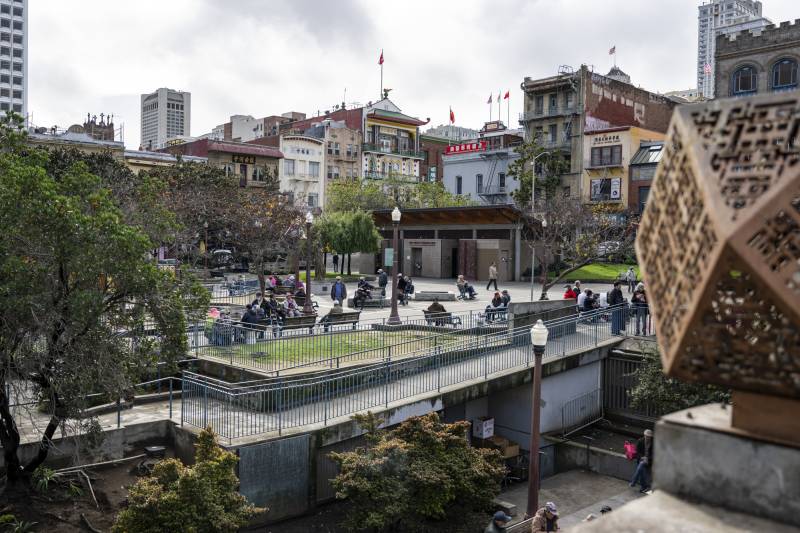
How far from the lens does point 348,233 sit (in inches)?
1929

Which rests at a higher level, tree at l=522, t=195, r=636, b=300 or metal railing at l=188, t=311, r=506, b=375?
tree at l=522, t=195, r=636, b=300

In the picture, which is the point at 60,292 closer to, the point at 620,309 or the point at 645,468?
the point at 645,468

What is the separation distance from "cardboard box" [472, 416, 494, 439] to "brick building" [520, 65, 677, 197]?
43602 millimetres

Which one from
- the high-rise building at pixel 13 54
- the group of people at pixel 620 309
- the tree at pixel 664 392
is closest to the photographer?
the tree at pixel 664 392

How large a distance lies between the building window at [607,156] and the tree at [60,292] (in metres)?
51.2

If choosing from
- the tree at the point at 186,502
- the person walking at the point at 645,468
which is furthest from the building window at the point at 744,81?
the tree at the point at 186,502

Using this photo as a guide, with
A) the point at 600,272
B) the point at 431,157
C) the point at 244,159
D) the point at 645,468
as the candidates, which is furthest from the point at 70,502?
the point at 431,157

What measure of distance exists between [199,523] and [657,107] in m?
68.1

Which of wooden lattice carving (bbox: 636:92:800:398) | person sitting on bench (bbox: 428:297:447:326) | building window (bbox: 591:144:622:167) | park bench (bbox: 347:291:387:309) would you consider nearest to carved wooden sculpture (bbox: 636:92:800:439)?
wooden lattice carving (bbox: 636:92:800:398)

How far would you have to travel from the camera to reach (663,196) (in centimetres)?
419

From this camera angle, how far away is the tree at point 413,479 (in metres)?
13.1

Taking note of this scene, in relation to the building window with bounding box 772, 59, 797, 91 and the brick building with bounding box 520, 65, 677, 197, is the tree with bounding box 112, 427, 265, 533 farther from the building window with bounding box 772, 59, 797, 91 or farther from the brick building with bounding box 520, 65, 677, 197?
the brick building with bounding box 520, 65, 677, 197

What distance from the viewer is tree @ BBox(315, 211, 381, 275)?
4903 cm

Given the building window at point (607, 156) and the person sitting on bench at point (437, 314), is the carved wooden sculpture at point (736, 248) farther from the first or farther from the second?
the building window at point (607, 156)
